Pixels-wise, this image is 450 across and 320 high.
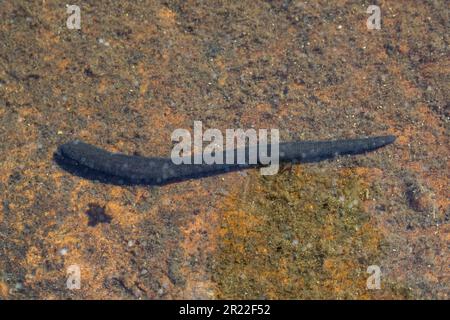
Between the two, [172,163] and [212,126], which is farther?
[212,126]

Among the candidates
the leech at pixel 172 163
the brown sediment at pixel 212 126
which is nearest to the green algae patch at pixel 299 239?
the brown sediment at pixel 212 126

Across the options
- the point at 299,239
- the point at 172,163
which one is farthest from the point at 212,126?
the point at 299,239

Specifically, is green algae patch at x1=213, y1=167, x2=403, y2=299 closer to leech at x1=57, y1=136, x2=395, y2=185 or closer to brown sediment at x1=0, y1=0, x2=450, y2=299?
brown sediment at x1=0, y1=0, x2=450, y2=299

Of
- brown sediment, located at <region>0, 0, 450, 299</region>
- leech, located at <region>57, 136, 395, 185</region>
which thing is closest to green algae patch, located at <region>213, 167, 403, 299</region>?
brown sediment, located at <region>0, 0, 450, 299</region>

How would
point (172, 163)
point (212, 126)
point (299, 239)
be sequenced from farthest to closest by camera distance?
1. point (212, 126)
2. point (172, 163)
3. point (299, 239)

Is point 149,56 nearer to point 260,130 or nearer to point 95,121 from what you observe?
point 95,121

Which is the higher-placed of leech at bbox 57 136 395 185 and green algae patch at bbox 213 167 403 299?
leech at bbox 57 136 395 185

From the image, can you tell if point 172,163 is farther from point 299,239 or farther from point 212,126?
point 299,239
